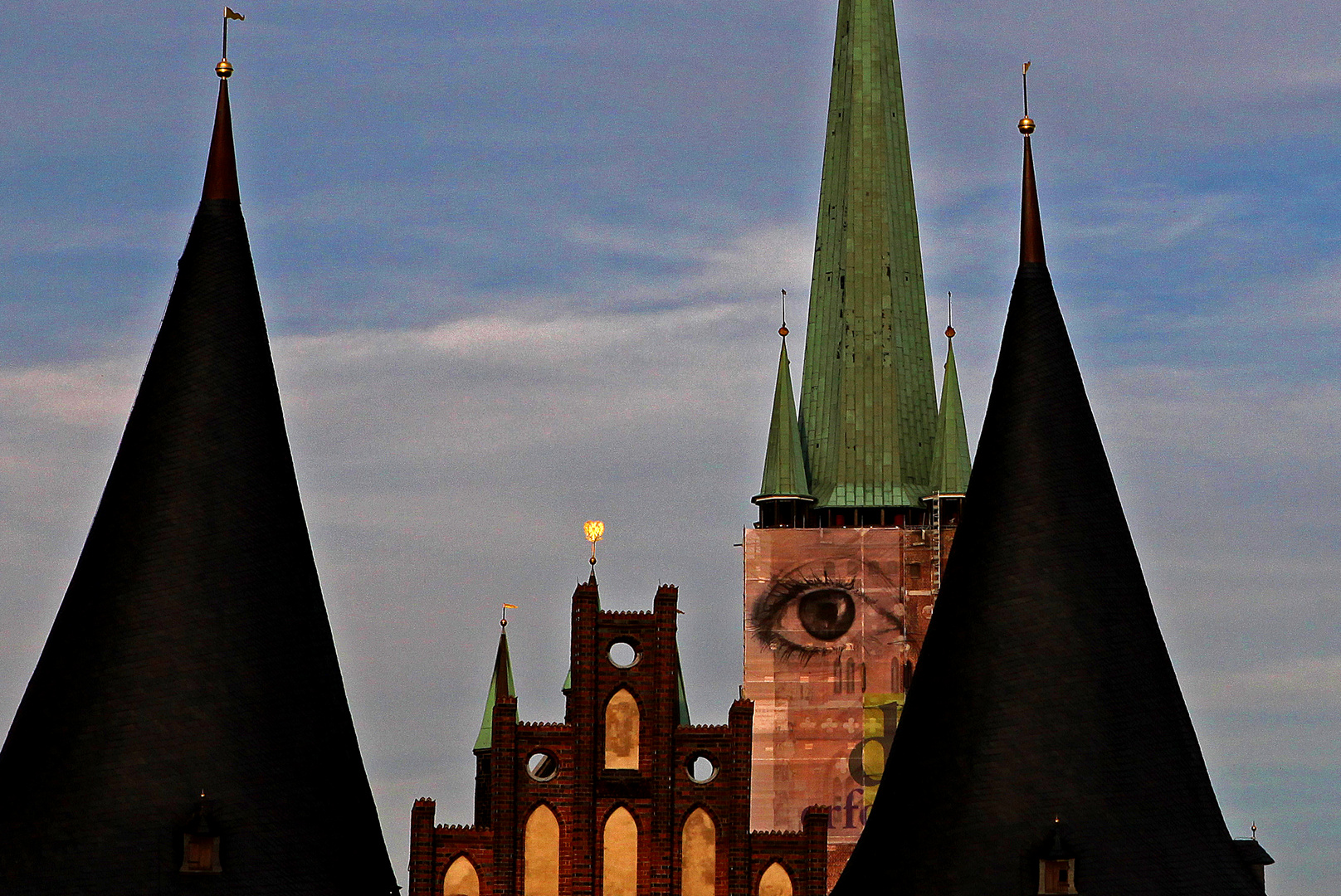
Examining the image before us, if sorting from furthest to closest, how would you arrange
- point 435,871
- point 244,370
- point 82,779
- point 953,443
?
point 953,443 → point 435,871 → point 244,370 → point 82,779

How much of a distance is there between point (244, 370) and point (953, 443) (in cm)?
3598

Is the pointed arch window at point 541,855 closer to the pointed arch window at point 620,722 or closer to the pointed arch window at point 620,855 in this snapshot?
the pointed arch window at point 620,855

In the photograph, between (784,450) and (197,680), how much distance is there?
3795 centimetres

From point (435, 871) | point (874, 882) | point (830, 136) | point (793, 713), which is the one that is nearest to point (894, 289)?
point (830, 136)

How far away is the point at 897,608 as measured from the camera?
225 ft

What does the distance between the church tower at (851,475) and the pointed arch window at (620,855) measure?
30.0m

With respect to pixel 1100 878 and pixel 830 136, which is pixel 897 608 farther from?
pixel 1100 878

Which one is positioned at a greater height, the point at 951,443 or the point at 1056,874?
the point at 951,443

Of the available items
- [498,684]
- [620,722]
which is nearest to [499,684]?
[498,684]

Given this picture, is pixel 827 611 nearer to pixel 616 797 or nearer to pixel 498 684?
pixel 498 684

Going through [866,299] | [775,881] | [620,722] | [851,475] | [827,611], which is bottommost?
[775,881]

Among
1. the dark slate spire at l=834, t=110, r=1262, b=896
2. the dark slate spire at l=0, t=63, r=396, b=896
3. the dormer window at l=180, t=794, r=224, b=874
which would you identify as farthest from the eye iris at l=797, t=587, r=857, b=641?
the dormer window at l=180, t=794, r=224, b=874

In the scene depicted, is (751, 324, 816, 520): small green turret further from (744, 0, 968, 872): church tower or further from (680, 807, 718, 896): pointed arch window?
(680, 807, 718, 896): pointed arch window

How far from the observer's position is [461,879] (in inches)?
1496
